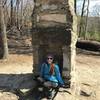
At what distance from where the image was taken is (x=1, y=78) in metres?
8.61

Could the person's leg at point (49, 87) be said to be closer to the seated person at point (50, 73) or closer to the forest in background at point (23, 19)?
the seated person at point (50, 73)

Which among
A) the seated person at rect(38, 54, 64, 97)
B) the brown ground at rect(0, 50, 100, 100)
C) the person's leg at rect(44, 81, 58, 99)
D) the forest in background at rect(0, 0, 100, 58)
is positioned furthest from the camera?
the forest in background at rect(0, 0, 100, 58)

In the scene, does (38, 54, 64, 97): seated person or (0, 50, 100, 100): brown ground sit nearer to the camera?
(38, 54, 64, 97): seated person

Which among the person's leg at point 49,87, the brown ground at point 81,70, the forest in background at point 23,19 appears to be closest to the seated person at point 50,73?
the person's leg at point 49,87

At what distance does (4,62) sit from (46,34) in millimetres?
5043

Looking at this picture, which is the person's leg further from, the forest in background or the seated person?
the forest in background

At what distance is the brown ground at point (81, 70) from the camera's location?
290 inches

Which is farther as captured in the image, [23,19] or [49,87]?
[23,19]

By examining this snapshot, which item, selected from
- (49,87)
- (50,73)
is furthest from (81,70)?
A: (49,87)

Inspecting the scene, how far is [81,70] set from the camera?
10289mm

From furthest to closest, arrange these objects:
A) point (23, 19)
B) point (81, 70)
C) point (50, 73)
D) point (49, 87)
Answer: point (23, 19)
point (81, 70)
point (50, 73)
point (49, 87)

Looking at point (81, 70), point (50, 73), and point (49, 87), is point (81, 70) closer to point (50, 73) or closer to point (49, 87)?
point (50, 73)

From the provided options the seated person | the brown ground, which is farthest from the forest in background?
the seated person

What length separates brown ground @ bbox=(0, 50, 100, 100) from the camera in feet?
24.1
